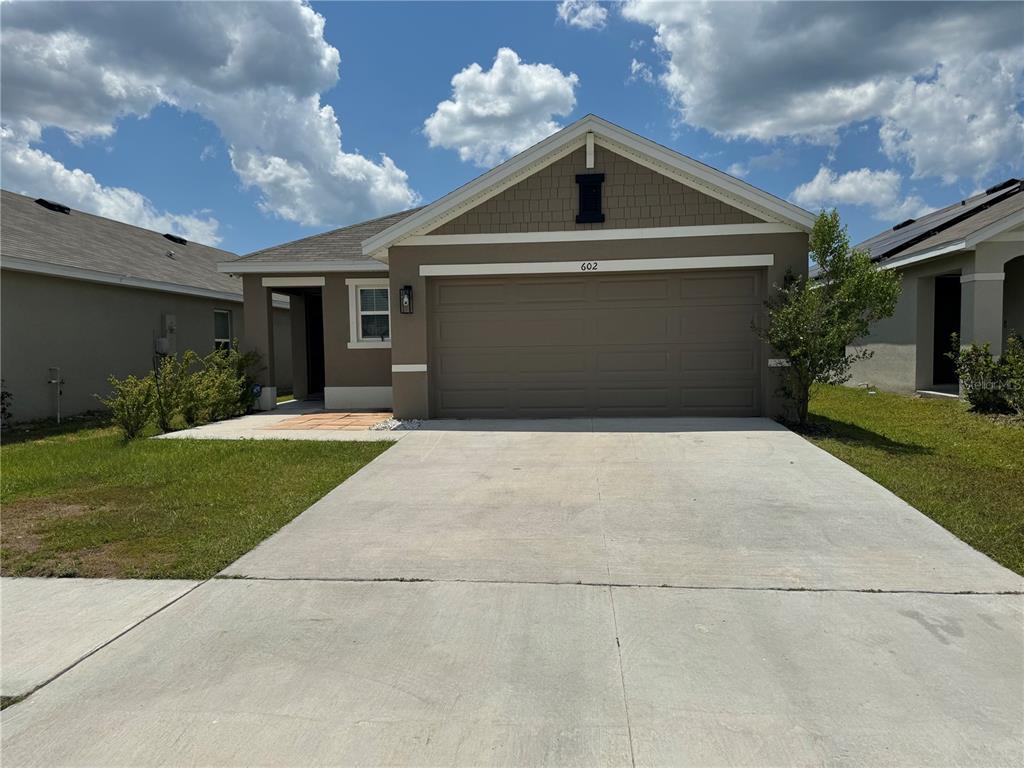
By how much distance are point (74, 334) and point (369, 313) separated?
20.4 feet

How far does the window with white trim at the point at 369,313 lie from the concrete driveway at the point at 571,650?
7406 mm

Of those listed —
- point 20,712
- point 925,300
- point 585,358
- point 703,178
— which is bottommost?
point 20,712

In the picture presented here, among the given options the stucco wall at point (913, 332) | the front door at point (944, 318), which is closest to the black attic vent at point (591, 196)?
the stucco wall at point (913, 332)

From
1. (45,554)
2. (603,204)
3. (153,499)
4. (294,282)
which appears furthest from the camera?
(294,282)

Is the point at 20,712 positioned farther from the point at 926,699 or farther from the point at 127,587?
the point at 926,699

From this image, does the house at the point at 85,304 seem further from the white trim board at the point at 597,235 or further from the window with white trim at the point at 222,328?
the white trim board at the point at 597,235

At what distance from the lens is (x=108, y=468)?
308 inches

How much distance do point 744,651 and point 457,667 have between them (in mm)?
1528

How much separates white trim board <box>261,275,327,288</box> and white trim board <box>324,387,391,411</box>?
2156 millimetres

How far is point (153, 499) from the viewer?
6391mm

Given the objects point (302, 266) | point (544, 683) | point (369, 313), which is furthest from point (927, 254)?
point (544, 683)

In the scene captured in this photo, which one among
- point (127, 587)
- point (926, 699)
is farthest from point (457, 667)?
point (127, 587)

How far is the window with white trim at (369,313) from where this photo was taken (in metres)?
13.1

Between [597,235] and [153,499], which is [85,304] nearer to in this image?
[153,499]
